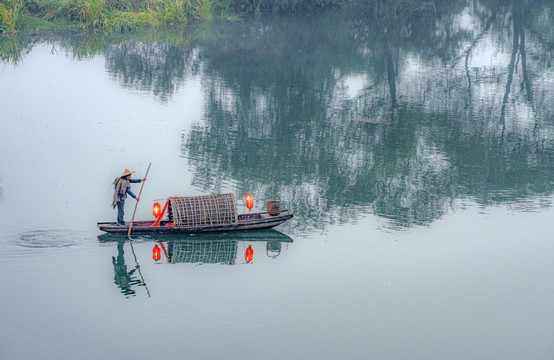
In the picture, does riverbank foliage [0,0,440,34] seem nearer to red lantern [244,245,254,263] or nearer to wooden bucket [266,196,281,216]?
wooden bucket [266,196,281,216]

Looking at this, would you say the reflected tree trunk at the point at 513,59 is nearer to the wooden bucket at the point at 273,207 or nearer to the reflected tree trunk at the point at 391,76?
the reflected tree trunk at the point at 391,76

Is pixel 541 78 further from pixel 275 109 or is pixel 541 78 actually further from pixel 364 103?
pixel 275 109

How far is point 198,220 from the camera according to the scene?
63.4ft

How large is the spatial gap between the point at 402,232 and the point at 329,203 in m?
2.62

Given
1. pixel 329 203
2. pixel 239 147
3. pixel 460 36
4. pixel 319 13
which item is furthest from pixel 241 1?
pixel 329 203

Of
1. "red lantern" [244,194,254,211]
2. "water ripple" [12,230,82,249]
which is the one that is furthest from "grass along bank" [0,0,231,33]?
"red lantern" [244,194,254,211]

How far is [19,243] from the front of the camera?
18.6 meters

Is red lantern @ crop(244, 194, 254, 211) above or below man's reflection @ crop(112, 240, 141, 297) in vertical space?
above

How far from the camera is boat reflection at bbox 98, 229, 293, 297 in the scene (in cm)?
1850

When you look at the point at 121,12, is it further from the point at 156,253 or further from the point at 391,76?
the point at 156,253

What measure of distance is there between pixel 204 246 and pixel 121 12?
31.1m

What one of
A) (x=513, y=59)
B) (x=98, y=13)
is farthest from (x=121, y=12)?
(x=513, y=59)

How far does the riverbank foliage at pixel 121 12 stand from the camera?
45.0 m

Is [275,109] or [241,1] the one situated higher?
[241,1]
